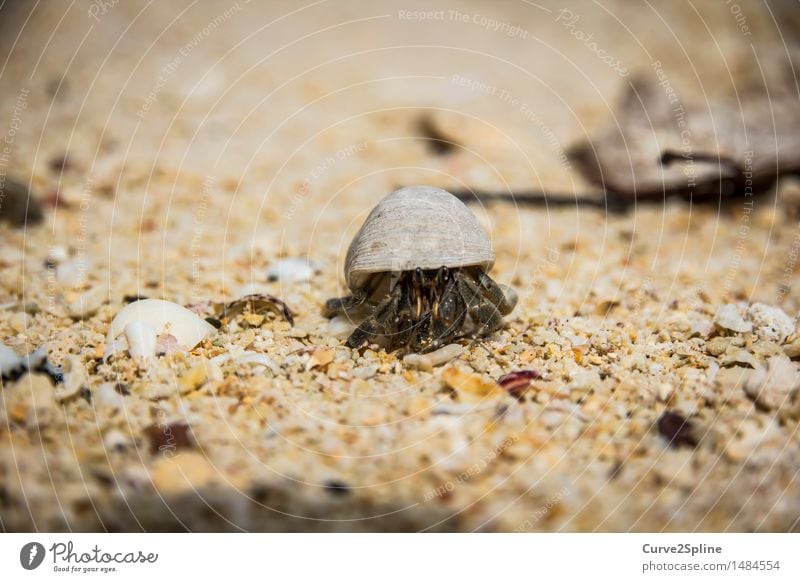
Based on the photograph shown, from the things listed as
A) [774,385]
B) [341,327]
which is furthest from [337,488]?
[774,385]

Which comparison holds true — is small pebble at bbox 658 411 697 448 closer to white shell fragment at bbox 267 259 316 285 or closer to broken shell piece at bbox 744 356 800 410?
broken shell piece at bbox 744 356 800 410

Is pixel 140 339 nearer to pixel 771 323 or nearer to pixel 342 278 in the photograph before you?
pixel 342 278

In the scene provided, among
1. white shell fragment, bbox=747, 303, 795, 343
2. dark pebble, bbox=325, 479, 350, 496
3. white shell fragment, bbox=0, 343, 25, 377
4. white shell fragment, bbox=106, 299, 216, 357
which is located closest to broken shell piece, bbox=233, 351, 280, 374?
white shell fragment, bbox=106, 299, 216, 357

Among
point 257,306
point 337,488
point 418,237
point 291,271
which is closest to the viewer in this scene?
point 337,488

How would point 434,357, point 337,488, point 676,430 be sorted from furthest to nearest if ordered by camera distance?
point 434,357 < point 676,430 < point 337,488

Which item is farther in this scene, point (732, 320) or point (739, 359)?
point (732, 320)

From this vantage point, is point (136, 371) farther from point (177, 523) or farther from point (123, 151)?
point (123, 151)

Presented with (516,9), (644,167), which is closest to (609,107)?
(644,167)
